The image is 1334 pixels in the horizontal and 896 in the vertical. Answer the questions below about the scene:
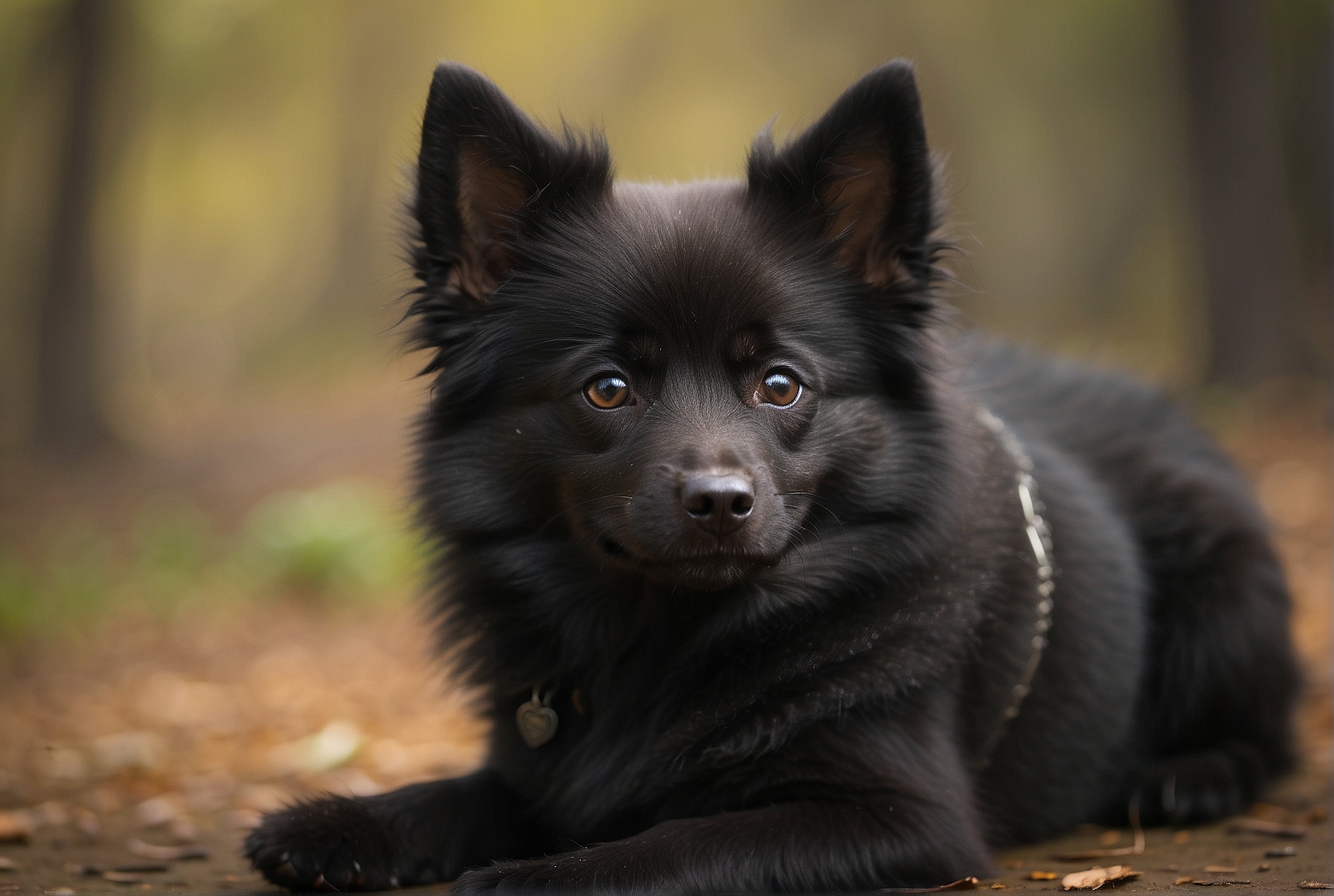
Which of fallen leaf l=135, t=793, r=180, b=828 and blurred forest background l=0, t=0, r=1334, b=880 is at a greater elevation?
blurred forest background l=0, t=0, r=1334, b=880

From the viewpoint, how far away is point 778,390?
3184mm

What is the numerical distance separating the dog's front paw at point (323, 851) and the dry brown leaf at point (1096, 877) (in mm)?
1731

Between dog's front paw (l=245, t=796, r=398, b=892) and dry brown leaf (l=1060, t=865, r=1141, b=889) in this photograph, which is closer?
dry brown leaf (l=1060, t=865, r=1141, b=889)

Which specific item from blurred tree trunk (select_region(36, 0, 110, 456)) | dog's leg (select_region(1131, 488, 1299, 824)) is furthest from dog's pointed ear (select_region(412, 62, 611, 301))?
blurred tree trunk (select_region(36, 0, 110, 456))

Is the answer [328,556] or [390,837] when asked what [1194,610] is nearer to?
[390,837]

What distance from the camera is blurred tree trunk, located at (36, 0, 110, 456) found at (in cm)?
1355

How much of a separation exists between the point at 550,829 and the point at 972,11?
1508 centimetres

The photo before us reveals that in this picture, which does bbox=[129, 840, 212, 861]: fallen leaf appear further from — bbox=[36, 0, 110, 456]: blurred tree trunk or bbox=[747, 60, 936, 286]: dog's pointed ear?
bbox=[36, 0, 110, 456]: blurred tree trunk

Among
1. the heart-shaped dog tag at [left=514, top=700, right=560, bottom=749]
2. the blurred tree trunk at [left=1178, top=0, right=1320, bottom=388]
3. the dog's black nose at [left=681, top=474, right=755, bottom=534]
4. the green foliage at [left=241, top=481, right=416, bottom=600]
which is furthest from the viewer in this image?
the blurred tree trunk at [left=1178, top=0, right=1320, bottom=388]

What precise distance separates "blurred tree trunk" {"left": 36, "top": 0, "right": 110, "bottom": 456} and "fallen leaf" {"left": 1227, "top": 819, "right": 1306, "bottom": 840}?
1374 centimetres

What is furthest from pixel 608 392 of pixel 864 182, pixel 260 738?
pixel 260 738

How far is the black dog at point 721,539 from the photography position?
9.70ft

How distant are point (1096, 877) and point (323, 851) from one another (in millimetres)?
1957

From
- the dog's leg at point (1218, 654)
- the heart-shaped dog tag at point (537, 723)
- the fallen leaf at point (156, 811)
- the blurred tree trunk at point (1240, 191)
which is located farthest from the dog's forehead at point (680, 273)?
the blurred tree trunk at point (1240, 191)
